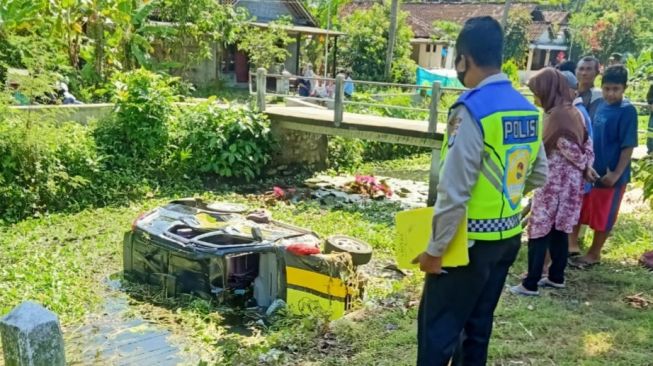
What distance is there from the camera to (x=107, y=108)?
10.7 metres

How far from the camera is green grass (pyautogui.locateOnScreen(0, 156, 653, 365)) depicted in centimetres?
401

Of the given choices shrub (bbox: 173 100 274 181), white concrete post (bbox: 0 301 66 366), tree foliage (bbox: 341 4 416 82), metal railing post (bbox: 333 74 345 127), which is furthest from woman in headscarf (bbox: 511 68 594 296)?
tree foliage (bbox: 341 4 416 82)

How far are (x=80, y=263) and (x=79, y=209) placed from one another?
2.31m

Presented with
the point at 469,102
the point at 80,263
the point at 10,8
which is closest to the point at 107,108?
the point at 10,8

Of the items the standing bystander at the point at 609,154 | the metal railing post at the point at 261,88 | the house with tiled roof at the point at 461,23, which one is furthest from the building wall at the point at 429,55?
the standing bystander at the point at 609,154

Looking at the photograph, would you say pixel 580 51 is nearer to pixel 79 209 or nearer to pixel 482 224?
pixel 79 209

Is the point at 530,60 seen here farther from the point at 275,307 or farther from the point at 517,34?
the point at 275,307

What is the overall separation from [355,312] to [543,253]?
5.23 feet

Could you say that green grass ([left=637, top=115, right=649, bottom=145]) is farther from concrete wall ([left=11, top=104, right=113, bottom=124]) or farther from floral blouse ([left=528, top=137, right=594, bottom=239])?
concrete wall ([left=11, top=104, right=113, bottom=124])

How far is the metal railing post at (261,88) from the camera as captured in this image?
39.1 feet

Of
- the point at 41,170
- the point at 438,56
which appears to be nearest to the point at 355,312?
the point at 41,170

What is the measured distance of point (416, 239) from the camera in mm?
2875

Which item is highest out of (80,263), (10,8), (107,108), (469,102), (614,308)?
(10,8)

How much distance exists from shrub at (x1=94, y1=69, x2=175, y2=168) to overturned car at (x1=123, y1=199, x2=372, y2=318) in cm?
394
